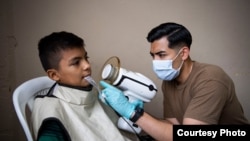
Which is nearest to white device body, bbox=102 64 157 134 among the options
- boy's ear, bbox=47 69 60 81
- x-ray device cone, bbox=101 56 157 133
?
x-ray device cone, bbox=101 56 157 133

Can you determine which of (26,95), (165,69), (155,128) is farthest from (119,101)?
(26,95)

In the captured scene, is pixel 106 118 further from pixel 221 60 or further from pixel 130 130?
pixel 221 60

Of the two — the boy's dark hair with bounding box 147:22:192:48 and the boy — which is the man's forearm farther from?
the boy's dark hair with bounding box 147:22:192:48

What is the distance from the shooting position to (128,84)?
127 cm

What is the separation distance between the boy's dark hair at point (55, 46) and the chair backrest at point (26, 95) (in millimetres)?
126

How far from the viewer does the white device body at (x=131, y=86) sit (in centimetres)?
126

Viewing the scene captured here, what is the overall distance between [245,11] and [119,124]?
4.92 ft

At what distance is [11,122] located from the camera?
5.54 ft

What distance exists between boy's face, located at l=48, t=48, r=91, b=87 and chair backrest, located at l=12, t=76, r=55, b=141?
0.51ft

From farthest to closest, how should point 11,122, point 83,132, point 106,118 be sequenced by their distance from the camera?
point 11,122
point 106,118
point 83,132

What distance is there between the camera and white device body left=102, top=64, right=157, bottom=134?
1.26 m

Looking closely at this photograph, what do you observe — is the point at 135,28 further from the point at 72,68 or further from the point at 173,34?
the point at 72,68

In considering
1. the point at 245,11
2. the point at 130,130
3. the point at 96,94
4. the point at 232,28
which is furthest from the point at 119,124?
the point at 245,11

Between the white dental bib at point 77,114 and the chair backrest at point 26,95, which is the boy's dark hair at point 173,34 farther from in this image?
the chair backrest at point 26,95
